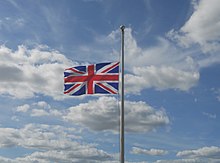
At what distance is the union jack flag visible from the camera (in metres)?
47.6

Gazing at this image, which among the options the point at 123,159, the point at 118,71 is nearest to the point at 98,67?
the point at 118,71

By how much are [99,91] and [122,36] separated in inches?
219

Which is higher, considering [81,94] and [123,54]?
[123,54]

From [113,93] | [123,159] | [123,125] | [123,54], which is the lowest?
[123,159]

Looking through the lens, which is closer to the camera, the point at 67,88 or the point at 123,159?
the point at 123,159

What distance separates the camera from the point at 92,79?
48.1 meters

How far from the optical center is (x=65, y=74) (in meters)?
48.9

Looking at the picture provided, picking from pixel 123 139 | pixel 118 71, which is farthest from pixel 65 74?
pixel 123 139

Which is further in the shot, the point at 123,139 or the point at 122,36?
the point at 122,36

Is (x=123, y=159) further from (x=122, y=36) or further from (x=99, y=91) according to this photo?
(x=122, y=36)

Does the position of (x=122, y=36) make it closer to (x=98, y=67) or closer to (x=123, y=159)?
(x=98, y=67)

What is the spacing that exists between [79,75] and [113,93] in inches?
144

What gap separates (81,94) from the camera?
47938mm

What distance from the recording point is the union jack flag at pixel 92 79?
47.6 metres
